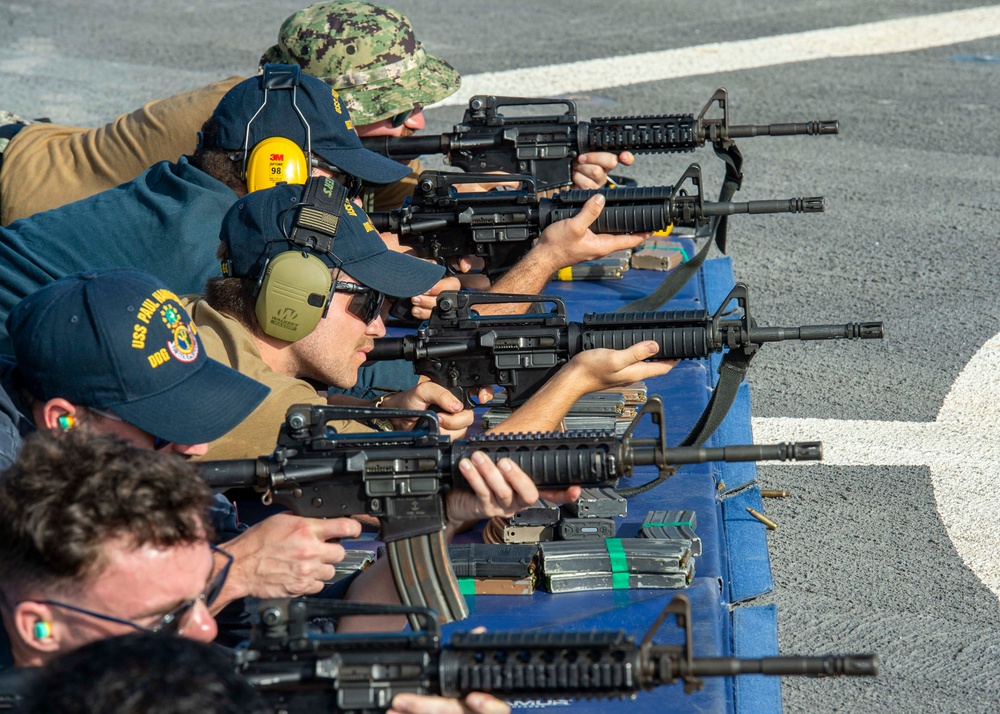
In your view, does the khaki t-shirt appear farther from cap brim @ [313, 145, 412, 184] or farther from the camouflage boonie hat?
the camouflage boonie hat

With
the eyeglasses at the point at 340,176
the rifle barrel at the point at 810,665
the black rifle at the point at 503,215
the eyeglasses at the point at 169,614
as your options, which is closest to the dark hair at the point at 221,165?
the eyeglasses at the point at 340,176

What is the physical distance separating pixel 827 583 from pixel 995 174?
5827mm

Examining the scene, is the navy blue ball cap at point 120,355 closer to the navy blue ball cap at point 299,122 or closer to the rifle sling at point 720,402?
the rifle sling at point 720,402

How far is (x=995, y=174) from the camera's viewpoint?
9.50 metres

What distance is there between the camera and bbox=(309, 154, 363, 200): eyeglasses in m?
5.19

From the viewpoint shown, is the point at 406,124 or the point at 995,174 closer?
the point at 406,124

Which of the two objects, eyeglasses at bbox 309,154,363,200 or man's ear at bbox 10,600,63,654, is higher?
eyeglasses at bbox 309,154,363,200

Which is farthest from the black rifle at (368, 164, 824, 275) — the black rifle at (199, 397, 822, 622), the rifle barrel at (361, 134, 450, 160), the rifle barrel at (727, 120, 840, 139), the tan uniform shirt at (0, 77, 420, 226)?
the black rifle at (199, 397, 822, 622)

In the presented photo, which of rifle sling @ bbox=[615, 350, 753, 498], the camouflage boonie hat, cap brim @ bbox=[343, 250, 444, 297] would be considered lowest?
rifle sling @ bbox=[615, 350, 753, 498]

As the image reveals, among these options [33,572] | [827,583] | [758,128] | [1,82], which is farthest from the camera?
[1,82]

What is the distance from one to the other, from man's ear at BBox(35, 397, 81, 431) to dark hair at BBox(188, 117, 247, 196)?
2.30 meters

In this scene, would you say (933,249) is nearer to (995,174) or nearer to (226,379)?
(995,174)

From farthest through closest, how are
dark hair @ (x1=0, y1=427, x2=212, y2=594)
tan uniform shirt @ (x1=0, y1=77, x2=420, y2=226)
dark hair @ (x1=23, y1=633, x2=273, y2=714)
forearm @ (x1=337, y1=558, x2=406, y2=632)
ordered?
tan uniform shirt @ (x1=0, y1=77, x2=420, y2=226) → forearm @ (x1=337, y1=558, x2=406, y2=632) → dark hair @ (x1=0, y1=427, x2=212, y2=594) → dark hair @ (x1=23, y1=633, x2=273, y2=714)

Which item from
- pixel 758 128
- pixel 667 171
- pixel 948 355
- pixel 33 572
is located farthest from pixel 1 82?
pixel 33 572
